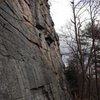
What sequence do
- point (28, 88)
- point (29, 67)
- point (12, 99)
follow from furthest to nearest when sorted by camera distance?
point (29, 67)
point (28, 88)
point (12, 99)

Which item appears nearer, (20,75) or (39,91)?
(20,75)

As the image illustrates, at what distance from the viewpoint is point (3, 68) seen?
529 cm

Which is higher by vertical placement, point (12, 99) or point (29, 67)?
point (29, 67)

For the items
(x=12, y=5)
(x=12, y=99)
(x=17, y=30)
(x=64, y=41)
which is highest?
(x=64, y=41)

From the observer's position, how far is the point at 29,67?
23.4ft

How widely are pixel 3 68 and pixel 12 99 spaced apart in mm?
649

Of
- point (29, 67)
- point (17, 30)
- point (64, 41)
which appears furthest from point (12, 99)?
point (64, 41)

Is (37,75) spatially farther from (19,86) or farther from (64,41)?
(64,41)

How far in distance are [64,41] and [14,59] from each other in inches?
891

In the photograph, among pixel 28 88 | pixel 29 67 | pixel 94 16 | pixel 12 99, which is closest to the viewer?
pixel 12 99

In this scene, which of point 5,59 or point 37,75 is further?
point 37,75

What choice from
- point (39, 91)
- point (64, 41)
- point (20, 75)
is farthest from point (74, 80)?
point (20, 75)

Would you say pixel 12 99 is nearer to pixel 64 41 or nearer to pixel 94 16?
pixel 94 16

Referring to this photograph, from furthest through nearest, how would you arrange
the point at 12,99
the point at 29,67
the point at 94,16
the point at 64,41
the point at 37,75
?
the point at 64,41 → the point at 94,16 → the point at 37,75 → the point at 29,67 → the point at 12,99
